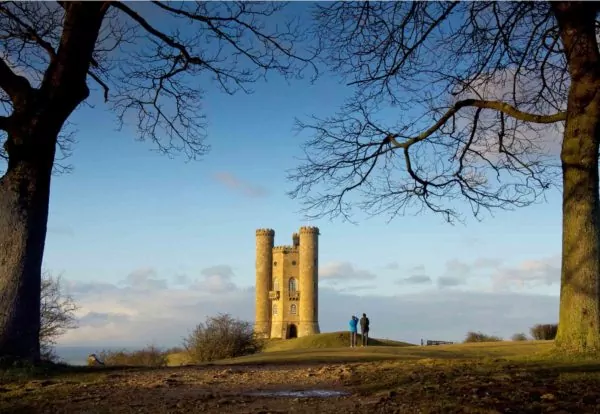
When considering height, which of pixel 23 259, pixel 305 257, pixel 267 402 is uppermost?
pixel 305 257

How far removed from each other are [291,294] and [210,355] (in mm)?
44919

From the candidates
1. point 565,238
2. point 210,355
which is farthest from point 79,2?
point 210,355

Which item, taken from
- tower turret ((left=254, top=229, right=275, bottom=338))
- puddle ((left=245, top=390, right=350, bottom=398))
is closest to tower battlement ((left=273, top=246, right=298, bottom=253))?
tower turret ((left=254, top=229, right=275, bottom=338))

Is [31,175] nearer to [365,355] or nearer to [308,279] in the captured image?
[365,355]

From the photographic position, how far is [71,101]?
11.5 m

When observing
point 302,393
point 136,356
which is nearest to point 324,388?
point 302,393

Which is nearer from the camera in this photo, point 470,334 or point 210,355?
point 210,355

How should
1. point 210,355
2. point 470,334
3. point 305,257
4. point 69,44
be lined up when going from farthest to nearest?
point 305,257, point 470,334, point 210,355, point 69,44

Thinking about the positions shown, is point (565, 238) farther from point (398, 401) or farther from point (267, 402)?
point (267, 402)

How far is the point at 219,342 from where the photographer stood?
96.6ft

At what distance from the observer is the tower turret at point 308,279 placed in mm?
71875

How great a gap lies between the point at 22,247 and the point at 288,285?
209 feet

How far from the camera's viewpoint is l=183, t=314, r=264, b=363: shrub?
28859mm

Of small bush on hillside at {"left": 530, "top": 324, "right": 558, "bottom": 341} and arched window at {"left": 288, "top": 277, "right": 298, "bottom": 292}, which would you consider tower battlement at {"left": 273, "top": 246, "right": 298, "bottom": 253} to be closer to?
arched window at {"left": 288, "top": 277, "right": 298, "bottom": 292}
